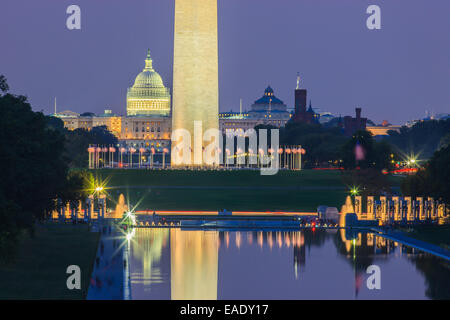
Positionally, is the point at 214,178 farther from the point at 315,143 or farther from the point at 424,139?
the point at 424,139

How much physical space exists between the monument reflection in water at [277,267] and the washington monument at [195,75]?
64.9 metres

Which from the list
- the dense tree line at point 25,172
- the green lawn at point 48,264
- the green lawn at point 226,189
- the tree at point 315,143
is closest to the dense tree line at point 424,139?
the tree at point 315,143

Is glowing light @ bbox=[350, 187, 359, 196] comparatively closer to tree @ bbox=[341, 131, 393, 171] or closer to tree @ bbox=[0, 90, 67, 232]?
tree @ bbox=[341, 131, 393, 171]

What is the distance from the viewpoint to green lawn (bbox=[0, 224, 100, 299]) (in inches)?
1223

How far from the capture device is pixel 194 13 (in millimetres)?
111250

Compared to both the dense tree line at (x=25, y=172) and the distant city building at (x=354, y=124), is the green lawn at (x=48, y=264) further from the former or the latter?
the distant city building at (x=354, y=124)

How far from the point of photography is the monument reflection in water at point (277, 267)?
104 feet

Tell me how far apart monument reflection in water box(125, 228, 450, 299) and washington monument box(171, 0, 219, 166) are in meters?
64.9

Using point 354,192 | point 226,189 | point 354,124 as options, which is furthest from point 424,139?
point 354,192

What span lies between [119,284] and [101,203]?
2693 centimetres

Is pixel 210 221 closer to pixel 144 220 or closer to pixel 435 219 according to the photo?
pixel 144 220
